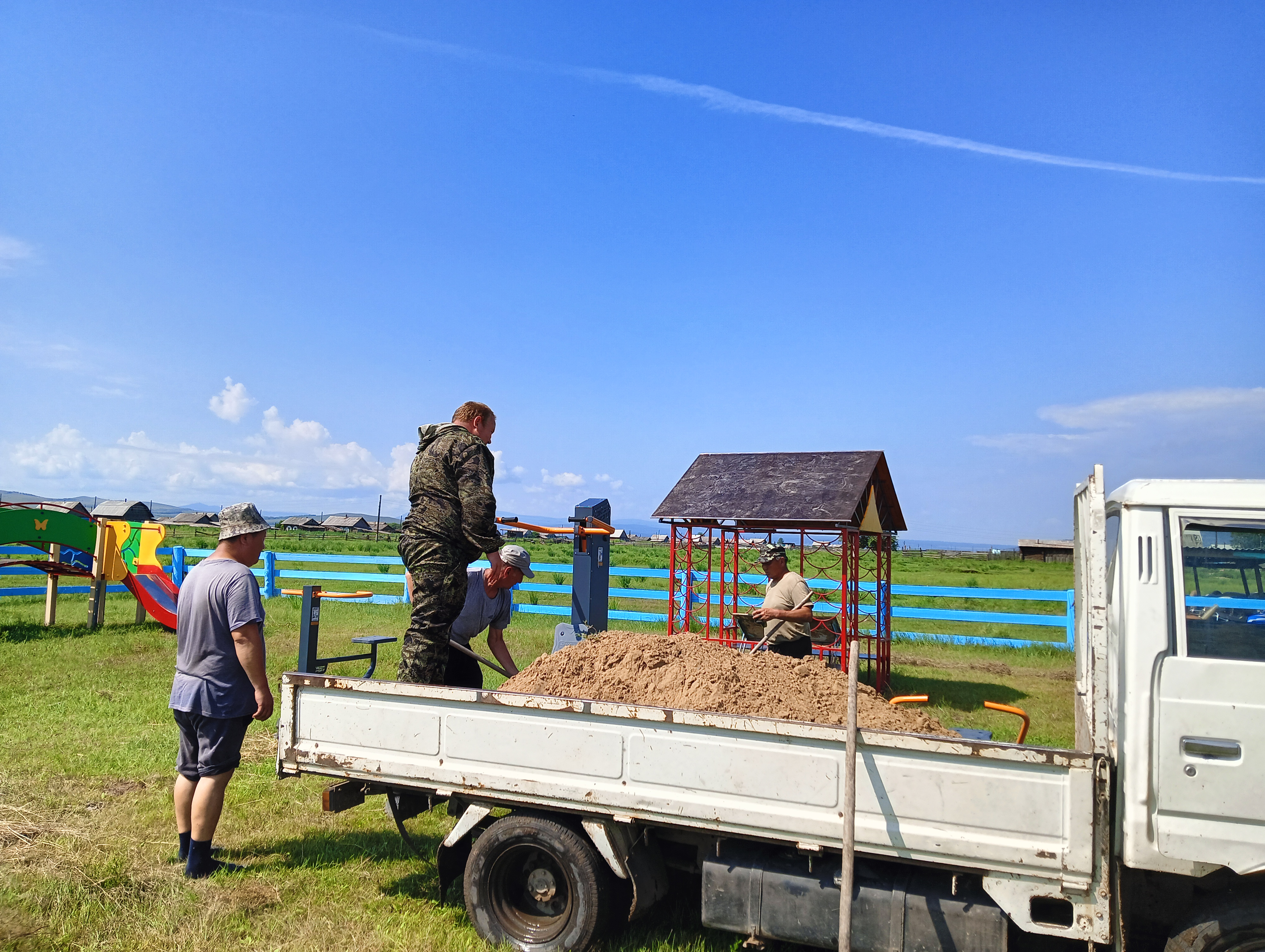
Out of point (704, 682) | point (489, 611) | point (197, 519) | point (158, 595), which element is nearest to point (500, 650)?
point (489, 611)

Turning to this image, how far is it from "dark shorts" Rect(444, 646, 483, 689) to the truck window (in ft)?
12.5

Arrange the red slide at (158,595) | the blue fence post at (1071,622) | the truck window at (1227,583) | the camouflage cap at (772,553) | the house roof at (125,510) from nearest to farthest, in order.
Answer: the truck window at (1227,583)
the camouflage cap at (772,553)
the blue fence post at (1071,622)
the red slide at (158,595)
the house roof at (125,510)

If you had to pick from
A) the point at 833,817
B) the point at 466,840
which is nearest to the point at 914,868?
the point at 833,817

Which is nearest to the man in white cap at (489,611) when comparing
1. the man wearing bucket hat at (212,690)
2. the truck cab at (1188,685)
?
the man wearing bucket hat at (212,690)

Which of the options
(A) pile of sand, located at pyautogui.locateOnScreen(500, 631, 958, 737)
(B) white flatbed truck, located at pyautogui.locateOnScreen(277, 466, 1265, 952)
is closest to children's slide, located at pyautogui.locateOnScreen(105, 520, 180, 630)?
(A) pile of sand, located at pyautogui.locateOnScreen(500, 631, 958, 737)

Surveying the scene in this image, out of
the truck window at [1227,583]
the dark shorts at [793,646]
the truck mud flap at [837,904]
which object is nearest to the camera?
the truck window at [1227,583]

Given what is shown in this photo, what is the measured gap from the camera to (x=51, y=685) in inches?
379

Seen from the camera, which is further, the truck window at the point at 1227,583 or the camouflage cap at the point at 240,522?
the camouflage cap at the point at 240,522

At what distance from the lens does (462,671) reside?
219 inches

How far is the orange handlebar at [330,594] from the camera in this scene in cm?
698

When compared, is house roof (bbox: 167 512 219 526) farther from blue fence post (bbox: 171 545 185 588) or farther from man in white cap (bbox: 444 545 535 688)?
man in white cap (bbox: 444 545 535 688)

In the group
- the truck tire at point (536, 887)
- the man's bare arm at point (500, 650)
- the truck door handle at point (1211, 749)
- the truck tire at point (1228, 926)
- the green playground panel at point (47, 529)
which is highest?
the green playground panel at point (47, 529)

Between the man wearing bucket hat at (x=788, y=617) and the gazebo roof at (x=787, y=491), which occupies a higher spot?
the gazebo roof at (x=787, y=491)

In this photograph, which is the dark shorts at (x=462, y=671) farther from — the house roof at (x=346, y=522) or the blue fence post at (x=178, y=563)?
the house roof at (x=346, y=522)
